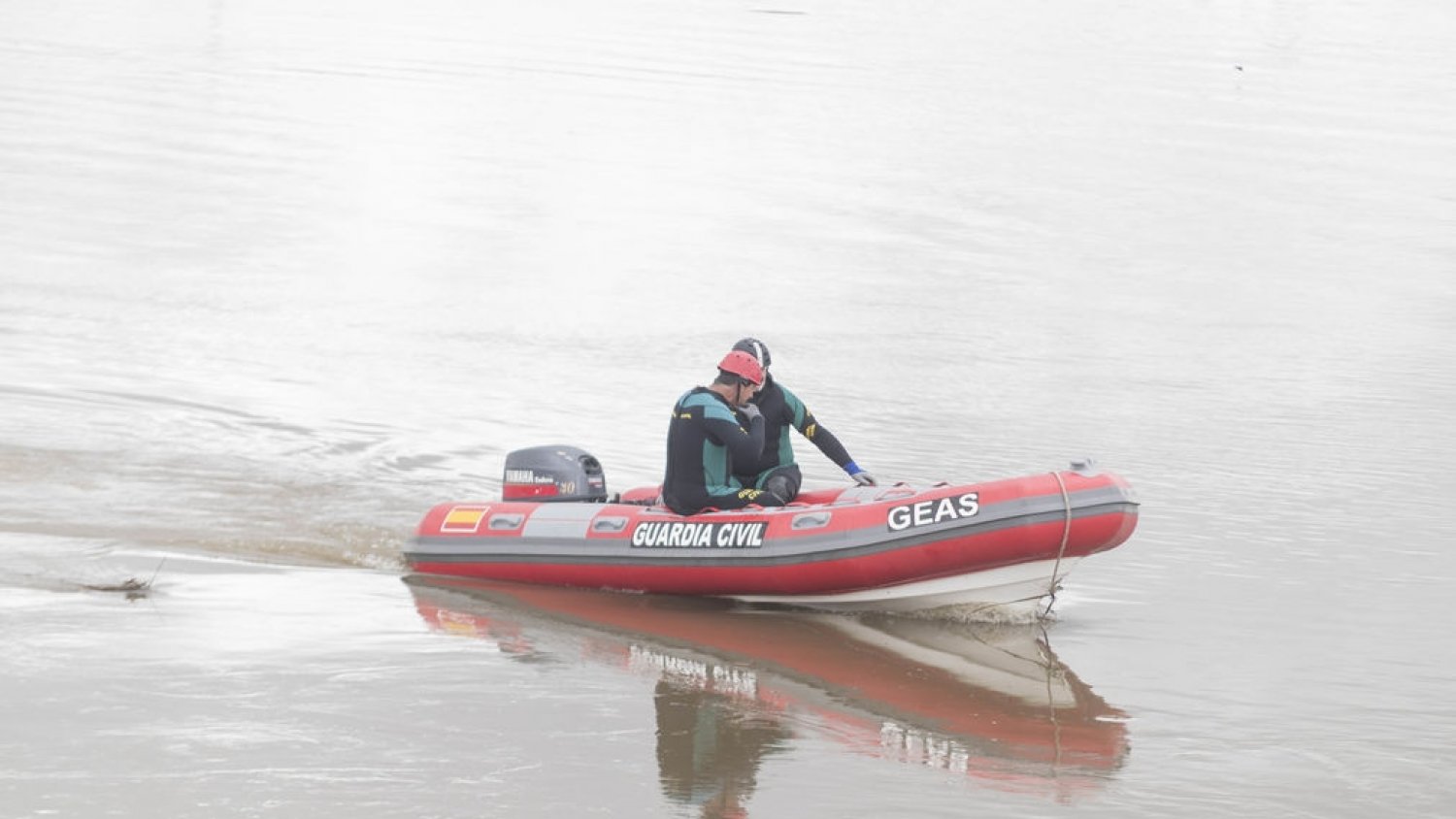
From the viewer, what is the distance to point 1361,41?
177 feet

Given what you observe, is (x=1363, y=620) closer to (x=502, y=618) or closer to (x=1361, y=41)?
(x=502, y=618)

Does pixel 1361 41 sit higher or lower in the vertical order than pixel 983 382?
higher

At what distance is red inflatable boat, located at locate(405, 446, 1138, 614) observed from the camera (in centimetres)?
1040

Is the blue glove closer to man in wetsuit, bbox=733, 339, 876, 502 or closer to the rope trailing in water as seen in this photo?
man in wetsuit, bbox=733, 339, 876, 502

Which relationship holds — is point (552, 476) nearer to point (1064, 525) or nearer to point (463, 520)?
point (463, 520)

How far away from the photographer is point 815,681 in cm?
990

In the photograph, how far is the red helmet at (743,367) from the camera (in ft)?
36.7

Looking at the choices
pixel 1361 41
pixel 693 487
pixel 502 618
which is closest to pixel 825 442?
pixel 693 487

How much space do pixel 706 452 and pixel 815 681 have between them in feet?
6.10

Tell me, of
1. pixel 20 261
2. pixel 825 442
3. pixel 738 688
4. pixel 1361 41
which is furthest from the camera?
pixel 1361 41

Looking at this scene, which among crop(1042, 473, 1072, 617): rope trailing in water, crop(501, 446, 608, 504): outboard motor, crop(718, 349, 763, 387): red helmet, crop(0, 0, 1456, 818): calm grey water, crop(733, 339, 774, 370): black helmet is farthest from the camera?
crop(501, 446, 608, 504): outboard motor

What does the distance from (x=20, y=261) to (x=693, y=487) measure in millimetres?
11410

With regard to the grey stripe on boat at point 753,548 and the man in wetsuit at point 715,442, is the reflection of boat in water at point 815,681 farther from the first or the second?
the man in wetsuit at point 715,442

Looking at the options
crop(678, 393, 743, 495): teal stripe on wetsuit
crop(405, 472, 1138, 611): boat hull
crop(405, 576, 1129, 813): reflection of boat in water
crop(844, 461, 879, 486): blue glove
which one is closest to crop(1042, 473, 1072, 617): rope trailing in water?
crop(405, 472, 1138, 611): boat hull
